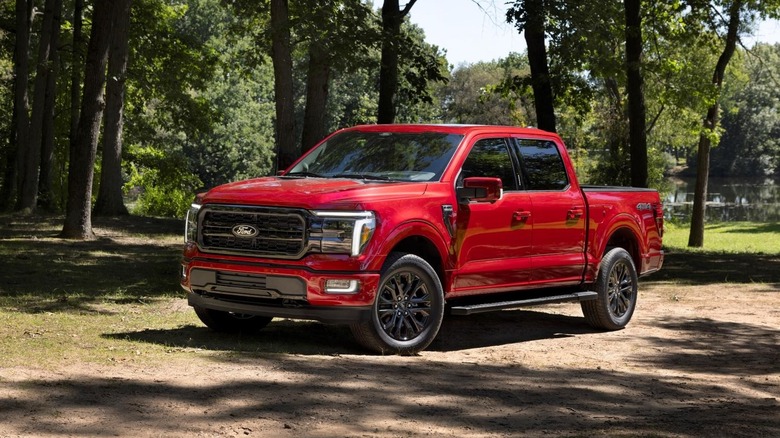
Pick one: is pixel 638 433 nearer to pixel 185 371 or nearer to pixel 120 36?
pixel 185 371

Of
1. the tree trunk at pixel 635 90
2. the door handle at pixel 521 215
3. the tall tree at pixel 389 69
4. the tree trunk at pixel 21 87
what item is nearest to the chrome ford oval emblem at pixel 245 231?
the door handle at pixel 521 215

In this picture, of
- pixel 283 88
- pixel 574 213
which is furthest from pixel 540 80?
pixel 574 213

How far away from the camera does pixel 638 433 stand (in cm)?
730

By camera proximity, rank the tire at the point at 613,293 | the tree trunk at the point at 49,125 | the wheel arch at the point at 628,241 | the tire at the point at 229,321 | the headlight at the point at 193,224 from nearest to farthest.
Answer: the headlight at the point at 193,224
the tire at the point at 229,321
the tire at the point at 613,293
the wheel arch at the point at 628,241
the tree trunk at the point at 49,125

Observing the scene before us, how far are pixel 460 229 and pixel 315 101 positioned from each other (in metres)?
14.6

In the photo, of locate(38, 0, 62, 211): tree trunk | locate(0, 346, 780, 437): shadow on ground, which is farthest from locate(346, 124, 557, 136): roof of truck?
locate(38, 0, 62, 211): tree trunk

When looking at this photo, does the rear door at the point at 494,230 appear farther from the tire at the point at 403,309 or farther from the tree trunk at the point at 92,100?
the tree trunk at the point at 92,100

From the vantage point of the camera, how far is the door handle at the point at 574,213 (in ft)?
39.2

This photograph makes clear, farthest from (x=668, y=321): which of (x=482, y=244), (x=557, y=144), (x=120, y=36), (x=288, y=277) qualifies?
(x=120, y=36)

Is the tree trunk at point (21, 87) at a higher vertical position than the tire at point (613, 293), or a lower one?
higher

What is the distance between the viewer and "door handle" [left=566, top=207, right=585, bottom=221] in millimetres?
11940

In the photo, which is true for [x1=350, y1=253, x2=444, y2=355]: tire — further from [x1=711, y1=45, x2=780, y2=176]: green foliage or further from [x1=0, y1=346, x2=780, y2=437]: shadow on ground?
[x1=711, y1=45, x2=780, y2=176]: green foliage

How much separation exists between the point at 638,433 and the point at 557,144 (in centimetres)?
537

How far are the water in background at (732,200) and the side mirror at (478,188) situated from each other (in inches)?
2247
